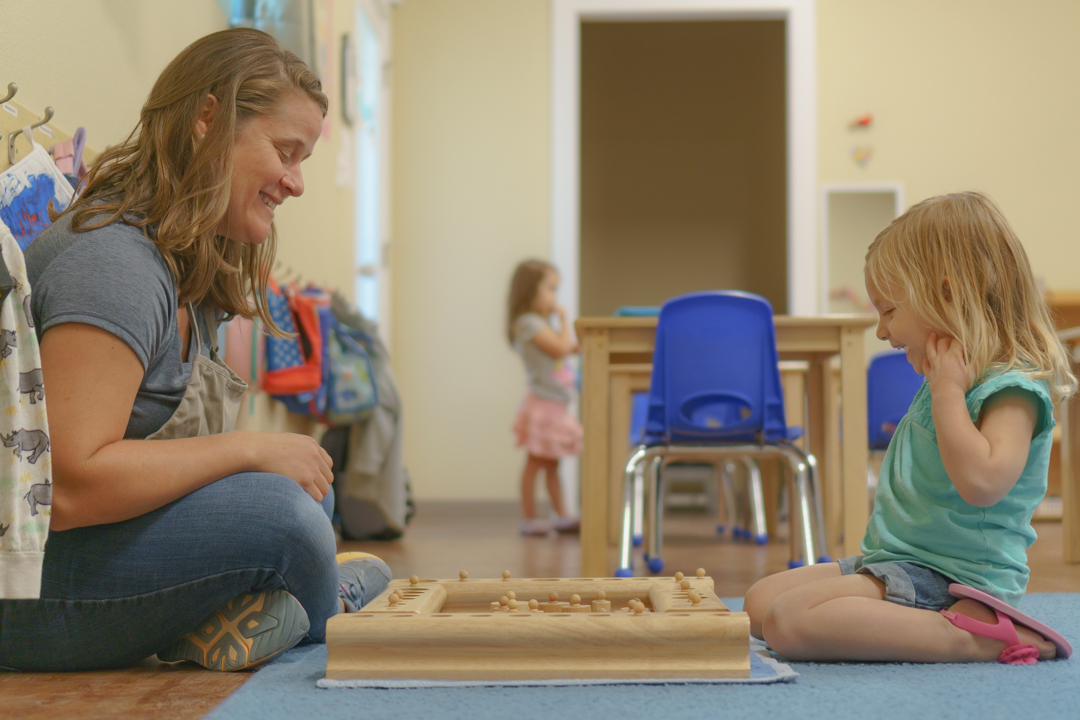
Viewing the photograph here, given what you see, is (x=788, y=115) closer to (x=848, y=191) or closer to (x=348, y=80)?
(x=848, y=191)

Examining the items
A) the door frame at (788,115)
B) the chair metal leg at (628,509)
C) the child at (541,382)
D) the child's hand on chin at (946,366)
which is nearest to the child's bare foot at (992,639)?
the child's hand on chin at (946,366)

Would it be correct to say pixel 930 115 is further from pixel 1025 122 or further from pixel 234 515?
pixel 234 515

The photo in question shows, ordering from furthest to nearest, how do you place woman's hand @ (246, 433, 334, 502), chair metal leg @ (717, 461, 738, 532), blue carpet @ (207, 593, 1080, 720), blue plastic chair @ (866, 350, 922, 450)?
chair metal leg @ (717, 461, 738, 532) < blue plastic chair @ (866, 350, 922, 450) < woman's hand @ (246, 433, 334, 502) < blue carpet @ (207, 593, 1080, 720)

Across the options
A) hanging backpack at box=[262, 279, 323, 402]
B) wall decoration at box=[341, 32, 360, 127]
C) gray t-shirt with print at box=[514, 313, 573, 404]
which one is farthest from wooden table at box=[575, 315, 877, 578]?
wall decoration at box=[341, 32, 360, 127]

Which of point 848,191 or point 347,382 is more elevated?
point 848,191

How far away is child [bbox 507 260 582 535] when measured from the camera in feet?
12.0

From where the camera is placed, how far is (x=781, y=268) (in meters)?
5.67

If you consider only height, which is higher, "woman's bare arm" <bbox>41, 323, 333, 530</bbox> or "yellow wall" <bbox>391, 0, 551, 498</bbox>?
"yellow wall" <bbox>391, 0, 551, 498</bbox>

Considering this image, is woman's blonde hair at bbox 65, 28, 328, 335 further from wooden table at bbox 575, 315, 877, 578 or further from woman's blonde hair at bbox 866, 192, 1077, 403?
wooden table at bbox 575, 315, 877, 578

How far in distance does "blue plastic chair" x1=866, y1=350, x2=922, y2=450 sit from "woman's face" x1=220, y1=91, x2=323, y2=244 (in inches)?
82.7

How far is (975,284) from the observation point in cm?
121

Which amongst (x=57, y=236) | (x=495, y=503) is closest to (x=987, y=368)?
(x=57, y=236)

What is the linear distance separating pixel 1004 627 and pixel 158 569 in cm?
97

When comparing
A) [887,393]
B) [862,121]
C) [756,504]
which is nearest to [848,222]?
[862,121]
